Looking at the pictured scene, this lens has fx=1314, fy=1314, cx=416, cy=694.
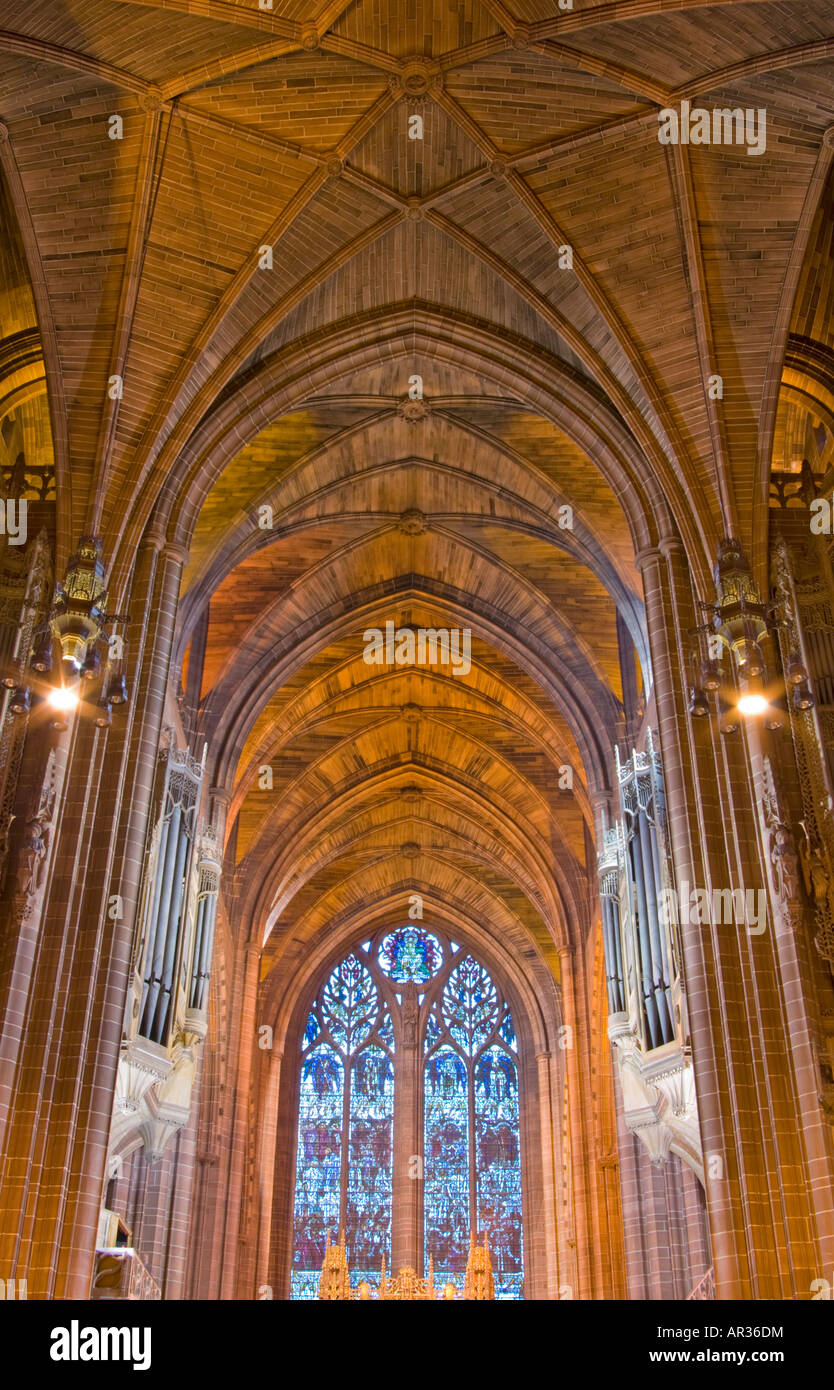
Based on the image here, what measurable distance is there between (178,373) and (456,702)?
11578 millimetres

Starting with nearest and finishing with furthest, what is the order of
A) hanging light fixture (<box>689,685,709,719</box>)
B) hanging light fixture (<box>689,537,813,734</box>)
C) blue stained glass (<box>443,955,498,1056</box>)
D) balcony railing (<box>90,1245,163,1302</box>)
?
hanging light fixture (<box>689,537,813,734</box>) < hanging light fixture (<box>689,685,709,719</box>) < balcony railing (<box>90,1245,163,1302</box>) < blue stained glass (<box>443,955,498,1056</box>)

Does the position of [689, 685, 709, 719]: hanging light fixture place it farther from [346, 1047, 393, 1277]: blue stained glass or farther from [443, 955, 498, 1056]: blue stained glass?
[443, 955, 498, 1056]: blue stained glass

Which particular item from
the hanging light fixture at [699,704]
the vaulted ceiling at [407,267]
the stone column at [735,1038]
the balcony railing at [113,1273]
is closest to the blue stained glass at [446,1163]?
the vaulted ceiling at [407,267]

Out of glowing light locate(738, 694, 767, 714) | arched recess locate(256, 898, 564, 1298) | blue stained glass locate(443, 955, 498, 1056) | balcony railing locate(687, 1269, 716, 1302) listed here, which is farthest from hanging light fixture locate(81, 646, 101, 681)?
blue stained glass locate(443, 955, 498, 1056)

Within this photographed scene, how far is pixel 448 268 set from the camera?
58.2ft

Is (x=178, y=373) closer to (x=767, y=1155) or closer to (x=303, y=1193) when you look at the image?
(x=767, y=1155)

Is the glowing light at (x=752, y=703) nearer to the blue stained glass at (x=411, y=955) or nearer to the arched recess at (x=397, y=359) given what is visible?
the arched recess at (x=397, y=359)

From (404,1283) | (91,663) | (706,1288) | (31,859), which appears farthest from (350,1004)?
(91,663)

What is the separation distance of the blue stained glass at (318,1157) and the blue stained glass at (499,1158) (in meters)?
3.03

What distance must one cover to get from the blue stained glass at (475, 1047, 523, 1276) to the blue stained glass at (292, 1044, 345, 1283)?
3026mm

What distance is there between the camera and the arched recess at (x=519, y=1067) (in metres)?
26.5

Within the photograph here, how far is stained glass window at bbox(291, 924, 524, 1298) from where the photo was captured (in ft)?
89.0

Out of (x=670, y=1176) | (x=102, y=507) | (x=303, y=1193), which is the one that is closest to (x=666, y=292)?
(x=102, y=507)

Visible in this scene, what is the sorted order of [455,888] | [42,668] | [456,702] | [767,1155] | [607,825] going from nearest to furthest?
[42,668], [767,1155], [607,825], [456,702], [455,888]
